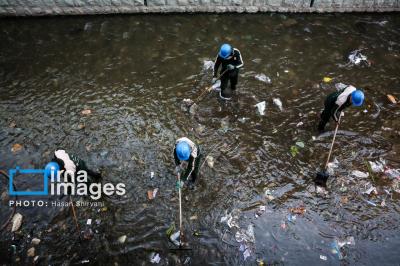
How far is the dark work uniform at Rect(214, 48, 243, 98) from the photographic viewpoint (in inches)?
257

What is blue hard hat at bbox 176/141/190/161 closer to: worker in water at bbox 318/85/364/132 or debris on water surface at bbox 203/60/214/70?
worker in water at bbox 318/85/364/132

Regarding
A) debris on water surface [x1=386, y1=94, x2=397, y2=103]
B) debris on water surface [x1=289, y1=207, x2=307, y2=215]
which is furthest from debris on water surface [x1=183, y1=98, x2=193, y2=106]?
debris on water surface [x1=386, y1=94, x2=397, y2=103]

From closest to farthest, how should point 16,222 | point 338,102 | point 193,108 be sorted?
A: point 16,222
point 338,102
point 193,108

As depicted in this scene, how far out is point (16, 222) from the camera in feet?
17.3

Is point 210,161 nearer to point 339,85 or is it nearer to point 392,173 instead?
point 392,173

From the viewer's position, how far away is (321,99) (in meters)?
7.31

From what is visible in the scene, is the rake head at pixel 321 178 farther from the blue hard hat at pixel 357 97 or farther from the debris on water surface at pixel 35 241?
the debris on water surface at pixel 35 241

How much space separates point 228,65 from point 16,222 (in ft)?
15.7

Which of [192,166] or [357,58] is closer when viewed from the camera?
[192,166]

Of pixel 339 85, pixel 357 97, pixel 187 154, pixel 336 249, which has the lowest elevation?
pixel 336 249

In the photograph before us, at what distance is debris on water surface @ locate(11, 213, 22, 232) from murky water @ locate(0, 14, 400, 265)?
82mm

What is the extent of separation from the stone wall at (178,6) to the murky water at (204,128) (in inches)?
9.7

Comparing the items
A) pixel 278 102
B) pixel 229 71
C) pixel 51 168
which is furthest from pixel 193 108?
pixel 51 168

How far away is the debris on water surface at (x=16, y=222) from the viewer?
5.21 m
